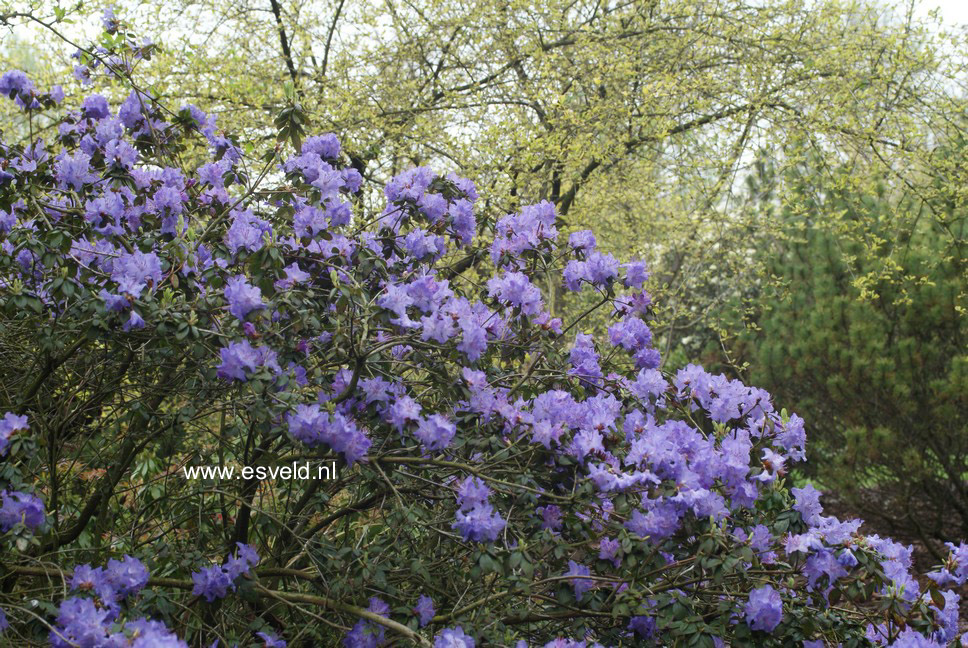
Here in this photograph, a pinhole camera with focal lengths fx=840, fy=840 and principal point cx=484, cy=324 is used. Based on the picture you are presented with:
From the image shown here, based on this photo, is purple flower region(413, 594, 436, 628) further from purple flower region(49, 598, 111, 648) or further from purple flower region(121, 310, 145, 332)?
purple flower region(121, 310, 145, 332)

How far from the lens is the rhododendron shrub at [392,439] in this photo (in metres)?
1.72

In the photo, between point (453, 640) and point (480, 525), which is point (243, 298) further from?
point (453, 640)

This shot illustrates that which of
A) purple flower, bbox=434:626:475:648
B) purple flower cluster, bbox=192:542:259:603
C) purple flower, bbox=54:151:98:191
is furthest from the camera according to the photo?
purple flower, bbox=54:151:98:191

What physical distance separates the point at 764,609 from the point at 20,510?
1.52 metres

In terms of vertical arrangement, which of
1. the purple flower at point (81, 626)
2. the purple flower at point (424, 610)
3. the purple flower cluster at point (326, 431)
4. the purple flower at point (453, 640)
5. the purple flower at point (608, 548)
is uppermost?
the purple flower cluster at point (326, 431)

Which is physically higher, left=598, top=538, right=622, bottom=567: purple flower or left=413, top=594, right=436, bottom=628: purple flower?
left=598, top=538, right=622, bottom=567: purple flower

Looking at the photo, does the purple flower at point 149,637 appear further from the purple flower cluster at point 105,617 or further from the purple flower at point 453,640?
the purple flower at point 453,640

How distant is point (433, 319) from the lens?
6.20 ft

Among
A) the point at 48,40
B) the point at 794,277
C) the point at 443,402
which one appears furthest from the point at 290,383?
the point at 794,277

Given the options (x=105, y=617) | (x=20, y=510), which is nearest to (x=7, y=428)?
(x=20, y=510)

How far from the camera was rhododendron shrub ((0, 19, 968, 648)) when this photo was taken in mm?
1718

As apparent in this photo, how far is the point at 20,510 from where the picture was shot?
1.71 metres

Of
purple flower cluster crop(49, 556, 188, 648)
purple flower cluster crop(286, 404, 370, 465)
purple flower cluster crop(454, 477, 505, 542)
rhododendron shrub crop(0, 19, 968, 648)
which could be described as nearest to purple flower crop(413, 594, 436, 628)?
rhododendron shrub crop(0, 19, 968, 648)

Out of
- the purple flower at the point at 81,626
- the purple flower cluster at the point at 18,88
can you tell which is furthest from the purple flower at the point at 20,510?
the purple flower cluster at the point at 18,88
